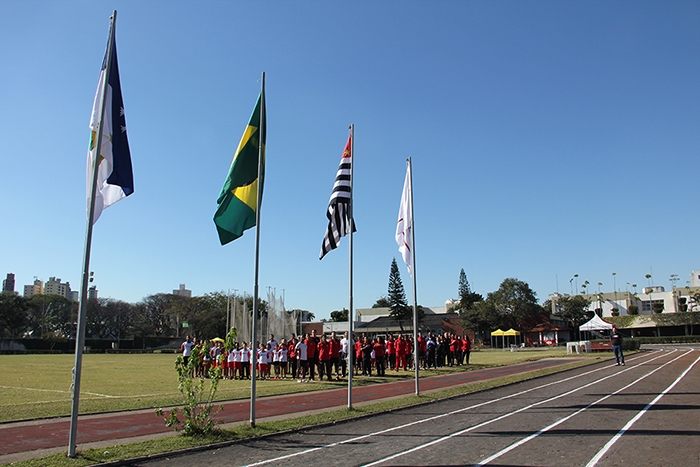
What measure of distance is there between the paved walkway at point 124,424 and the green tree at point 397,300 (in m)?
87.6

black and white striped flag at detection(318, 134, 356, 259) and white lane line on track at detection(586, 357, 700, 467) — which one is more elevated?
black and white striped flag at detection(318, 134, 356, 259)

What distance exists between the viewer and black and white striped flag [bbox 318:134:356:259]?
46.8 feet

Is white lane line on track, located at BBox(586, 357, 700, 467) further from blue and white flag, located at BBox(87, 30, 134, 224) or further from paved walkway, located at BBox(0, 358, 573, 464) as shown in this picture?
blue and white flag, located at BBox(87, 30, 134, 224)

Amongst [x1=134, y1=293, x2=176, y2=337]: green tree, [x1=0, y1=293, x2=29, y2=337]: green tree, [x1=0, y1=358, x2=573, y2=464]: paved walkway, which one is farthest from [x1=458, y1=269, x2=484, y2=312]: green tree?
[x1=0, y1=358, x2=573, y2=464]: paved walkway

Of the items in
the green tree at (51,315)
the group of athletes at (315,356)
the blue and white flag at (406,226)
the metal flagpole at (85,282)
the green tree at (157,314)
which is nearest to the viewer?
the metal flagpole at (85,282)

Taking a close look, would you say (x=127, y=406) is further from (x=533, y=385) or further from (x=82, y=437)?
(x=533, y=385)

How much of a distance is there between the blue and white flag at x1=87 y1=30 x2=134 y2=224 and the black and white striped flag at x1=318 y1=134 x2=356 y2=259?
18.4 feet

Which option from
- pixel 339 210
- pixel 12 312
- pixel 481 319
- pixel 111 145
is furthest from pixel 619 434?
pixel 12 312

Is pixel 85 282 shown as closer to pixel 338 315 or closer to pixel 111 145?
pixel 111 145

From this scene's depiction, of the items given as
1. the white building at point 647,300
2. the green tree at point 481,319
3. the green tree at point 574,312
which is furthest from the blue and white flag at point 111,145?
the white building at point 647,300

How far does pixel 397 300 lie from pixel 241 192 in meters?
96.3

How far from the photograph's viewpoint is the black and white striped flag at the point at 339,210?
14250 mm

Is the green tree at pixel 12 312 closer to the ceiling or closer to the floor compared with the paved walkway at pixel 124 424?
closer to the ceiling

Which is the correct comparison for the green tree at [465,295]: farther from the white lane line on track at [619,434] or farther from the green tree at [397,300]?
the white lane line on track at [619,434]
